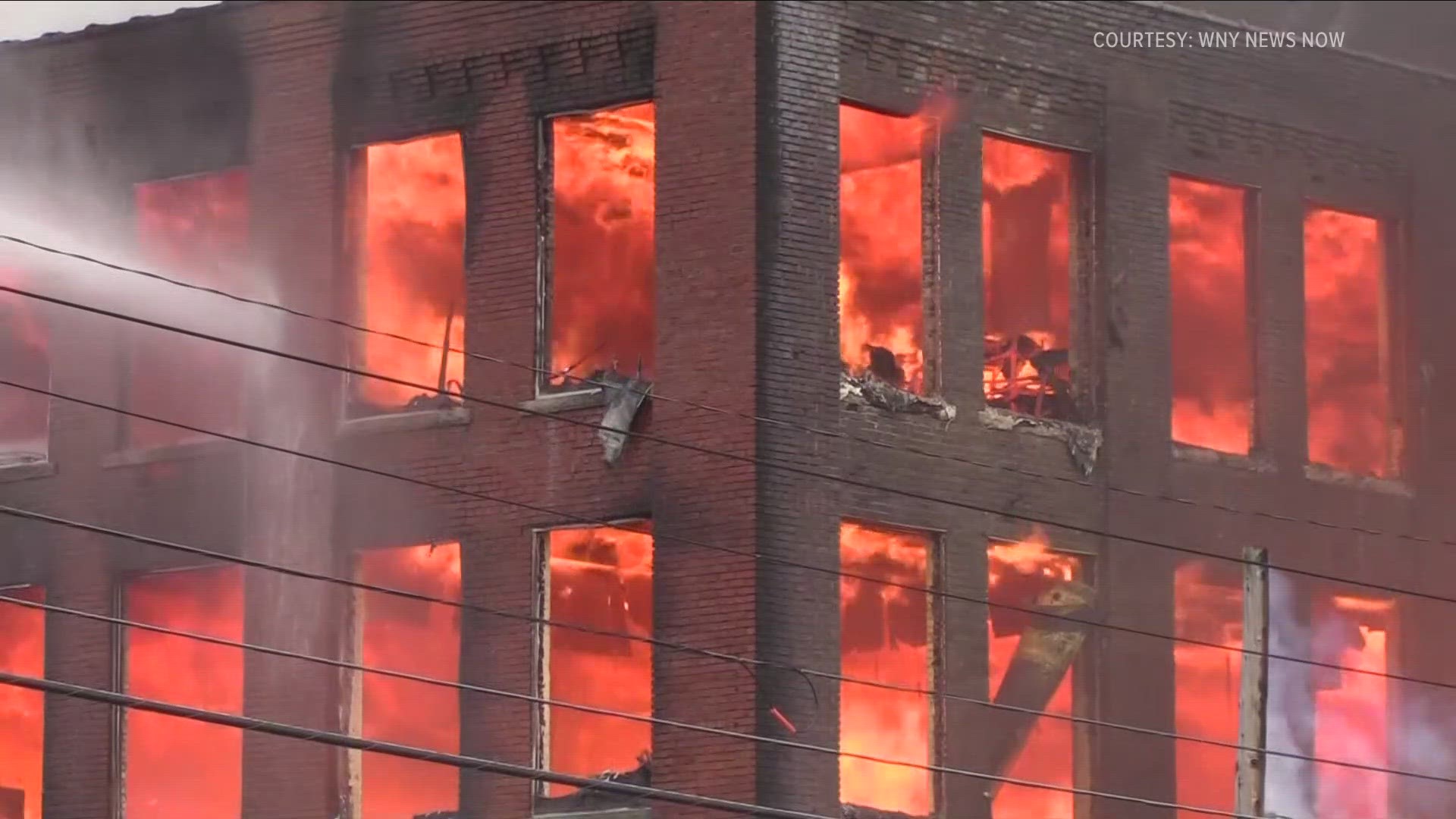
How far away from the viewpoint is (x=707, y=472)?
1867 cm

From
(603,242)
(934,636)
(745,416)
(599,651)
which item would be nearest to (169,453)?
(603,242)

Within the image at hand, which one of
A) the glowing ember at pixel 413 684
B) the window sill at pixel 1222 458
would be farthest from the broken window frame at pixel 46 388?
the window sill at pixel 1222 458

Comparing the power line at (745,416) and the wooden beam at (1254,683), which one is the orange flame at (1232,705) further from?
the wooden beam at (1254,683)

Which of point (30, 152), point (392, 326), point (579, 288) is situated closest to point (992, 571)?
point (579, 288)

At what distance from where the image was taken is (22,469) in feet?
71.9

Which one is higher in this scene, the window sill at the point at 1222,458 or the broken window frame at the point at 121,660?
the window sill at the point at 1222,458

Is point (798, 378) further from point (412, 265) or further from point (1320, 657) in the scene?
point (1320, 657)

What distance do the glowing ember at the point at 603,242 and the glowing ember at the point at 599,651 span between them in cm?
144

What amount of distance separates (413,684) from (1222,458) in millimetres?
7531

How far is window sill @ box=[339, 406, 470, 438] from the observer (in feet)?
65.4

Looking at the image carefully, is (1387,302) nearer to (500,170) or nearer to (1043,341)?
(1043,341)

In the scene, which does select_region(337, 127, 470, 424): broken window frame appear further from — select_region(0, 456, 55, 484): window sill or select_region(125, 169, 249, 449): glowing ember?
select_region(0, 456, 55, 484): window sill

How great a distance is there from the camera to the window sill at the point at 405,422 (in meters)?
19.9

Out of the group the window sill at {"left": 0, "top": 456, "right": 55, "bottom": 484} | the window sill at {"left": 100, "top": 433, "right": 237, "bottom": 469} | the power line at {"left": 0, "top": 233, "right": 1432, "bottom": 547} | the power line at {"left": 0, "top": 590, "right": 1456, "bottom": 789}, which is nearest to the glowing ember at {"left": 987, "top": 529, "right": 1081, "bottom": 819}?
the power line at {"left": 0, "top": 590, "right": 1456, "bottom": 789}
